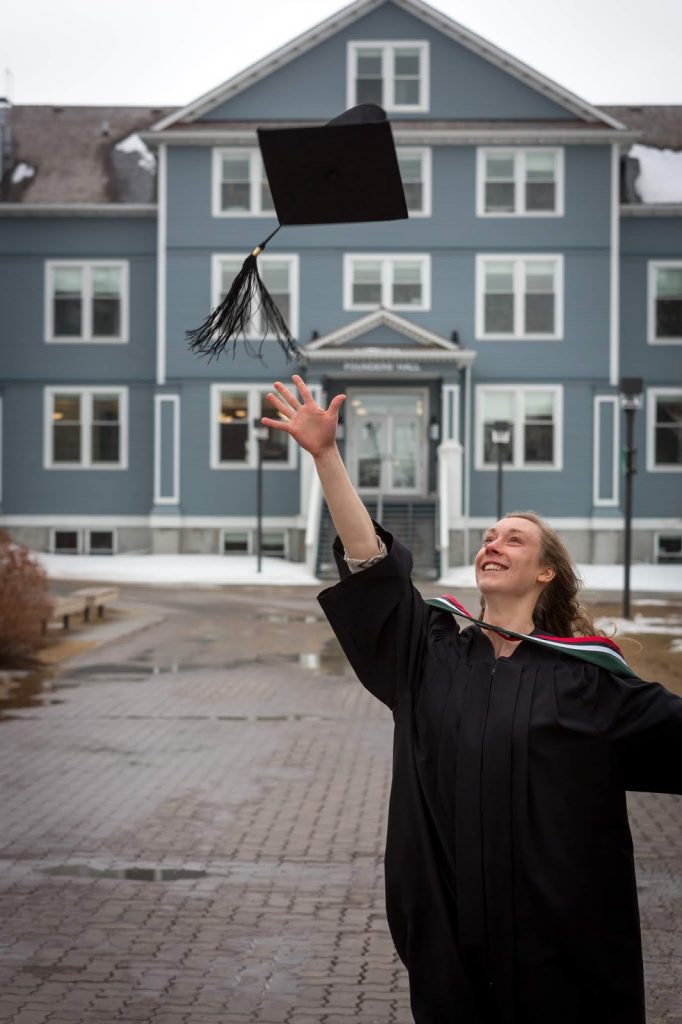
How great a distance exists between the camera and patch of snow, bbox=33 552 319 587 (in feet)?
94.1

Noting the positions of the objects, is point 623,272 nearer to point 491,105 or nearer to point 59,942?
point 491,105

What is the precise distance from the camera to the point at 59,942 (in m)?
5.86

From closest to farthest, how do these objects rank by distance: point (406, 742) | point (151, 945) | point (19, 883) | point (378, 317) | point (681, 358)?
point (406, 742) → point (151, 945) → point (19, 883) → point (378, 317) → point (681, 358)

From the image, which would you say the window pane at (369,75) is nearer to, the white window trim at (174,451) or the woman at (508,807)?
the white window trim at (174,451)

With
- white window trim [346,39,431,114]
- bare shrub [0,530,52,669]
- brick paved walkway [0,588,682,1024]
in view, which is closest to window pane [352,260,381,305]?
white window trim [346,39,431,114]

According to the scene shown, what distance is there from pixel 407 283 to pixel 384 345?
237 centimetres

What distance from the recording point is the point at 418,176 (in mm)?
33094

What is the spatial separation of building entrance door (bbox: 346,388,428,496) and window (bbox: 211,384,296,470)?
172 cm

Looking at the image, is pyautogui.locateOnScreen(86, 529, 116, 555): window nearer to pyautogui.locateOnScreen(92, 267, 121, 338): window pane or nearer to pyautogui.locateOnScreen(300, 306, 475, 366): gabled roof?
pyautogui.locateOnScreen(92, 267, 121, 338): window pane

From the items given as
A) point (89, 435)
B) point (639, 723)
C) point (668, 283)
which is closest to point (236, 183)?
point (89, 435)

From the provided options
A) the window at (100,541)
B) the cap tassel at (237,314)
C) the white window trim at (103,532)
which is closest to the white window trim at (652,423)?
the white window trim at (103,532)

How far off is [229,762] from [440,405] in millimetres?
23537

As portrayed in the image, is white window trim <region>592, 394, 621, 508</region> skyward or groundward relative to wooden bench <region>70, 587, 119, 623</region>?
skyward

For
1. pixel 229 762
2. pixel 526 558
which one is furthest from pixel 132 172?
pixel 526 558
